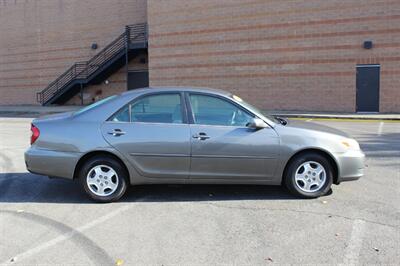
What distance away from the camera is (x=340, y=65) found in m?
18.9

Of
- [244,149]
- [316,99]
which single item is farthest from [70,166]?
[316,99]

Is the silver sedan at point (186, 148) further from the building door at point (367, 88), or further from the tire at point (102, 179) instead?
the building door at point (367, 88)

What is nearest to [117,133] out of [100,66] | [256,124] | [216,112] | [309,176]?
[216,112]

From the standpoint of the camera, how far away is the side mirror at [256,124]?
5.41m

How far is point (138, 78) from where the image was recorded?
84.7 ft

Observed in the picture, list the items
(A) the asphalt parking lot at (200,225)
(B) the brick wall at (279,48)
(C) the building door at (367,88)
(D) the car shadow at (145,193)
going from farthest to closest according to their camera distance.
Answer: (C) the building door at (367,88) < (B) the brick wall at (279,48) < (D) the car shadow at (145,193) < (A) the asphalt parking lot at (200,225)

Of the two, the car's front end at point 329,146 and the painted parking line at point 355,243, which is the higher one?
the car's front end at point 329,146

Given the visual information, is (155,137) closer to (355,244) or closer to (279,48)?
(355,244)

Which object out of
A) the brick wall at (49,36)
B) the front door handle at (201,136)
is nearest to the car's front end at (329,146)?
the front door handle at (201,136)

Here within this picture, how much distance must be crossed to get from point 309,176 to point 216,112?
1502 millimetres

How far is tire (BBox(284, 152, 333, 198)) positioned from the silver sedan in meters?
0.01

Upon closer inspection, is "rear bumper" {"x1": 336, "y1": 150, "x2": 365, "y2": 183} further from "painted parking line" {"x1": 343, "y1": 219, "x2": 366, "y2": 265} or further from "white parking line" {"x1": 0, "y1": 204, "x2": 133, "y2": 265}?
"white parking line" {"x1": 0, "y1": 204, "x2": 133, "y2": 265}

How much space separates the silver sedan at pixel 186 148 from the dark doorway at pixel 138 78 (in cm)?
2028

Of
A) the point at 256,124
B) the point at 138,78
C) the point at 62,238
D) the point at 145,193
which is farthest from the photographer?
the point at 138,78
